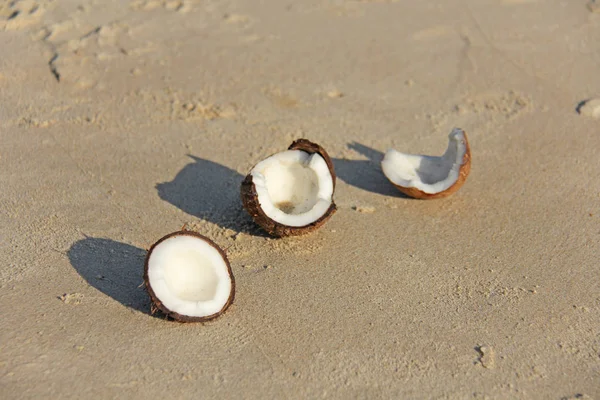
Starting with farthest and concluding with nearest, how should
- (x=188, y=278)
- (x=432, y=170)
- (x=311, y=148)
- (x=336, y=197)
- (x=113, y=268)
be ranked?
1. (x=432, y=170)
2. (x=336, y=197)
3. (x=311, y=148)
4. (x=113, y=268)
5. (x=188, y=278)

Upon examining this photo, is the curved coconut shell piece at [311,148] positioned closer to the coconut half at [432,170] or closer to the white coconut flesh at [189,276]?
the coconut half at [432,170]

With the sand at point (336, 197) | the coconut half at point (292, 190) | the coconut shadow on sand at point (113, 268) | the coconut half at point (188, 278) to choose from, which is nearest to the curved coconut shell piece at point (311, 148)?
the coconut half at point (292, 190)

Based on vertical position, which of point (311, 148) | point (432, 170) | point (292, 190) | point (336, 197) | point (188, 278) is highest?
point (188, 278)

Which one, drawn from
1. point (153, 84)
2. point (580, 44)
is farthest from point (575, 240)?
point (153, 84)

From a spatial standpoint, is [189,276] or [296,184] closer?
[189,276]

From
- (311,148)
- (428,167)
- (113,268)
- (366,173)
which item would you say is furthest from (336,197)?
(113,268)

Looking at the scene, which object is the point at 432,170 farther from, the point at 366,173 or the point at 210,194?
the point at 210,194

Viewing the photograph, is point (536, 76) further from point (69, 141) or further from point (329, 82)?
point (69, 141)
